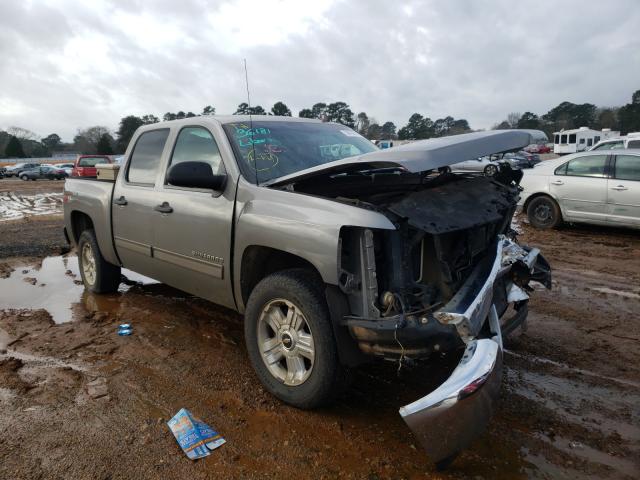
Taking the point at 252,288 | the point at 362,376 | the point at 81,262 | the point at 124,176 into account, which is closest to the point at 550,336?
the point at 362,376

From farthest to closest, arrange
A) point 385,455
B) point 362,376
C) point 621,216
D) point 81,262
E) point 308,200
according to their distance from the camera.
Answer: point 621,216 < point 81,262 < point 362,376 < point 308,200 < point 385,455

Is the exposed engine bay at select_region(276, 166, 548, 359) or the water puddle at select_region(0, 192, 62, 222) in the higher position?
the exposed engine bay at select_region(276, 166, 548, 359)

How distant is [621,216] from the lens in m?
8.35

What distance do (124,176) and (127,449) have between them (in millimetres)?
2956

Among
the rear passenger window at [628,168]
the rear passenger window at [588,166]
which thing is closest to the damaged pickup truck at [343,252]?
the rear passenger window at [628,168]

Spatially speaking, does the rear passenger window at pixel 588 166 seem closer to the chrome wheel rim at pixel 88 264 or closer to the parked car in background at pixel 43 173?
the chrome wheel rim at pixel 88 264

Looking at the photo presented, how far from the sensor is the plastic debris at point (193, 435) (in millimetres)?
2691

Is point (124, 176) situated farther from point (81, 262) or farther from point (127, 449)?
point (127, 449)

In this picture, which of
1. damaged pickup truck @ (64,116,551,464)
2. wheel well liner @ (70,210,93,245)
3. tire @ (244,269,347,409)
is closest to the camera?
damaged pickup truck @ (64,116,551,464)

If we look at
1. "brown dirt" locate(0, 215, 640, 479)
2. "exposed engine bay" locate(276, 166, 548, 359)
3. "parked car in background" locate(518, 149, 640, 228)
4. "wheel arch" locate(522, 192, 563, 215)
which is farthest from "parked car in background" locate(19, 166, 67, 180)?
"exposed engine bay" locate(276, 166, 548, 359)

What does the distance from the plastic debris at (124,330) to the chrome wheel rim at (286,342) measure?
182 cm

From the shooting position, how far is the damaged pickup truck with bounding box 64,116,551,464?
2562 millimetres

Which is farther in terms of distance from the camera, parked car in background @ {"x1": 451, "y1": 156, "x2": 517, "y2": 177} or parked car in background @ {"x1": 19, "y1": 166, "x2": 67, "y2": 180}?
parked car in background @ {"x1": 19, "y1": 166, "x2": 67, "y2": 180}

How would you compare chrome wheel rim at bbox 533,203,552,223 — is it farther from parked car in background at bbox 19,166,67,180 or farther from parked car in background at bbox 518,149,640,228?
parked car in background at bbox 19,166,67,180
